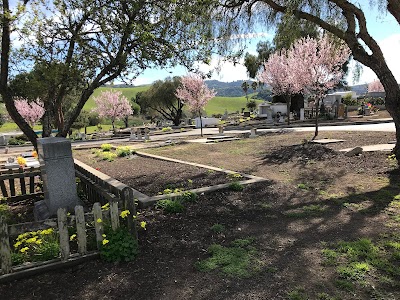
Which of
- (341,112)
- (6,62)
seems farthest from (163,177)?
(341,112)

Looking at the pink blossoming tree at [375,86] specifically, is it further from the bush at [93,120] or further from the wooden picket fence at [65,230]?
the wooden picket fence at [65,230]

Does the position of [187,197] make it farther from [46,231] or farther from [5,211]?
[5,211]

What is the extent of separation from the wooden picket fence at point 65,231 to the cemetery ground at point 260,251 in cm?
12

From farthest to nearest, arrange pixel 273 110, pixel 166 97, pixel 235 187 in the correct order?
1. pixel 166 97
2. pixel 273 110
3. pixel 235 187

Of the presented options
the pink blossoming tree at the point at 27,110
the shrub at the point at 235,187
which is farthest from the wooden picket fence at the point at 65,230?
the pink blossoming tree at the point at 27,110

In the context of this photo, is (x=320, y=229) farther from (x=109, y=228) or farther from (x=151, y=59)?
(x=151, y=59)

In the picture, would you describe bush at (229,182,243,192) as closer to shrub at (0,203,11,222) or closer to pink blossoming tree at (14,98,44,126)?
shrub at (0,203,11,222)

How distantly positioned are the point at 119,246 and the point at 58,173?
2372mm

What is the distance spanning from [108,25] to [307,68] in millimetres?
13524

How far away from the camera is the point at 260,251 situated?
14.5ft

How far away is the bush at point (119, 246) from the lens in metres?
4.29

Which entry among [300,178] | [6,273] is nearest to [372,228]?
[300,178]

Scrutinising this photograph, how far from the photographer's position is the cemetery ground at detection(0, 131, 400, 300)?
140 inches

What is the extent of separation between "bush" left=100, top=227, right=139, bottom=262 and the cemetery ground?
108mm
